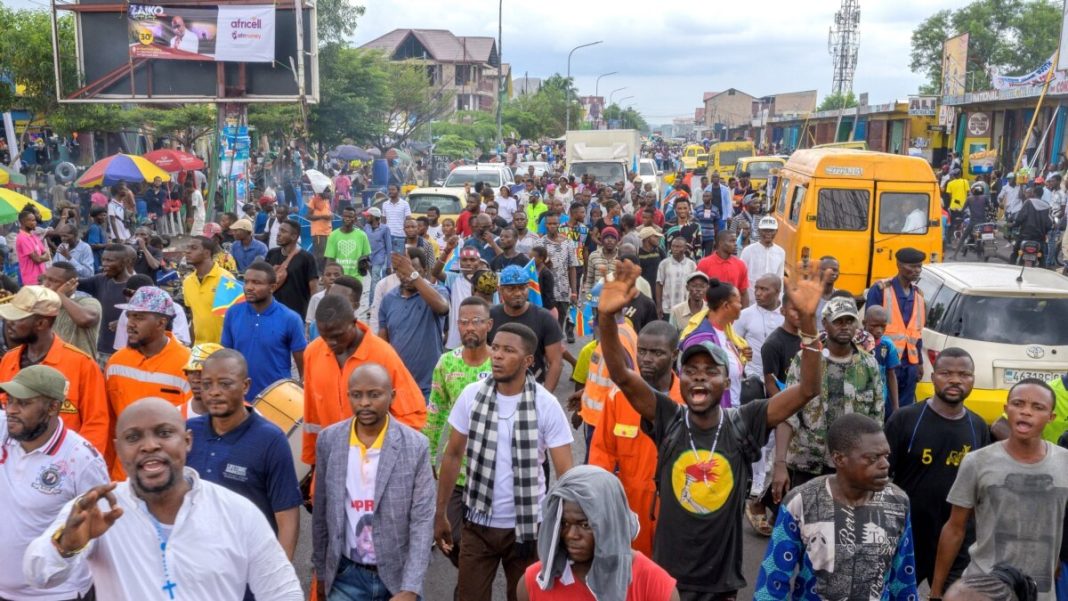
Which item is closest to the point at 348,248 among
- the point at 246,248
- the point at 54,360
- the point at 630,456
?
the point at 246,248

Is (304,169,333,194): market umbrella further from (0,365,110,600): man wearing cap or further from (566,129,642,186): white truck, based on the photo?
(0,365,110,600): man wearing cap

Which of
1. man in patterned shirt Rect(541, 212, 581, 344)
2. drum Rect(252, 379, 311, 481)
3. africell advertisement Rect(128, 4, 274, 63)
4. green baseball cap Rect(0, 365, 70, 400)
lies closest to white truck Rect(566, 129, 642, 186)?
africell advertisement Rect(128, 4, 274, 63)

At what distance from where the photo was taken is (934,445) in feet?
17.4

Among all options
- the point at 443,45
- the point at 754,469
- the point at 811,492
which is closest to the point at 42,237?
the point at 754,469

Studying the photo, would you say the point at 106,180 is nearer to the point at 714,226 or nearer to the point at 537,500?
the point at 714,226

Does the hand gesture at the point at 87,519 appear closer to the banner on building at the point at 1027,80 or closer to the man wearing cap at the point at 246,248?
the man wearing cap at the point at 246,248

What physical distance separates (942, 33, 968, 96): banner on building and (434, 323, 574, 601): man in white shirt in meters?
41.5

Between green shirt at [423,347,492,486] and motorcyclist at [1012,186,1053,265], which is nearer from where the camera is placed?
green shirt at [423,347,492,486]

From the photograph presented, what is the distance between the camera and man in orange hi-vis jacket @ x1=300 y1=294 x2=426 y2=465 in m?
5.46

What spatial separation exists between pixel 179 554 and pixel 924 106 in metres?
41.3

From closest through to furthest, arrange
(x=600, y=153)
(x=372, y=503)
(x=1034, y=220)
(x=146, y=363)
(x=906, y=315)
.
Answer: (x=372, y=503) → (x=146, y=363) → (x=906, y=315) → (x=1034, y=220) → (x=600, y=153)

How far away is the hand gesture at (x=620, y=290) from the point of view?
4.21 meters

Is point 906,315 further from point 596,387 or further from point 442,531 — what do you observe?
point 442,531

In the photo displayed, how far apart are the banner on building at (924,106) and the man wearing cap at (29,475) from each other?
132ft
